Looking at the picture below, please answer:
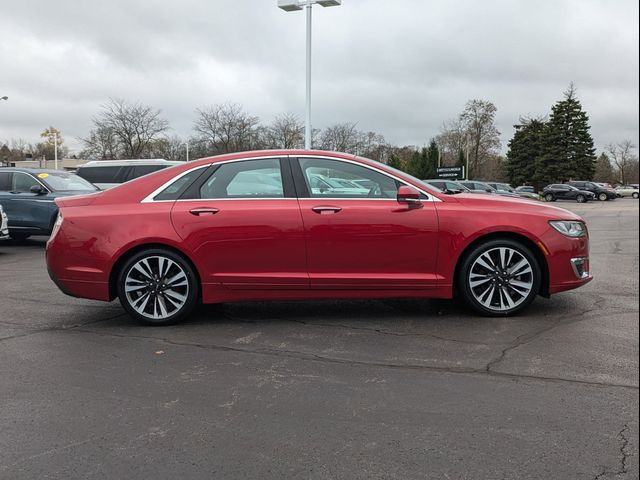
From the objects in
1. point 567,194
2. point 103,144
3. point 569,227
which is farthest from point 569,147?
point 569,227

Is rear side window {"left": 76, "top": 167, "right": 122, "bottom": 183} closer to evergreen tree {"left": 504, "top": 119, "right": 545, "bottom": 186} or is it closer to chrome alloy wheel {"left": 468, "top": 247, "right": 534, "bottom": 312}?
chrome alloy wheel {"left": 468, "top": 247, "right": 534, "bottom": 312}

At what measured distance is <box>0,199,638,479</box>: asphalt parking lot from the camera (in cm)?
276

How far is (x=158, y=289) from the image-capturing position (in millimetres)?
5266

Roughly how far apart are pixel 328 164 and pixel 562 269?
7.84 ft

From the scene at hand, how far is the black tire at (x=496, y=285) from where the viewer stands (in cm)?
522

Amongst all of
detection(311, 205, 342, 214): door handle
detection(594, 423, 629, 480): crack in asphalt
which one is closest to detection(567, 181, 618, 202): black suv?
detection(311, 205, 342, 214): door handle

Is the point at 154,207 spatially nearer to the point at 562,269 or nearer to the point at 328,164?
the point at 328,164

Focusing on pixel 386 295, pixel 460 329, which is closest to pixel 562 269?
pixel 460 329

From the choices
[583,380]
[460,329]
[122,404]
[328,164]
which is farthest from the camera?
[328,164]

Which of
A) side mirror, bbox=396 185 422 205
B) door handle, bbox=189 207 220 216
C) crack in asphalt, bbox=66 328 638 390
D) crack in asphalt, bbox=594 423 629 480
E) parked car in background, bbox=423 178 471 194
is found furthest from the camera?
parked car in background, bbox=423 178 471 194

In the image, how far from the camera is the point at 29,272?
872 centimetres

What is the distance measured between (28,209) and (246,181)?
8.72 metres

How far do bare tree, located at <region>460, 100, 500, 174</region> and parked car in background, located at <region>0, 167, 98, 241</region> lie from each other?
68991mm

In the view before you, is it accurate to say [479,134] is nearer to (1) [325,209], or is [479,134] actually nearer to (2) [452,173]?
(2) [452,173]
